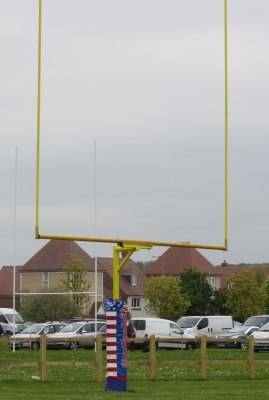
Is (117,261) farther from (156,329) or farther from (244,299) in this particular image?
(244,299)

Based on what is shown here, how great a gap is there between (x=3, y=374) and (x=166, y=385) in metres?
5.02

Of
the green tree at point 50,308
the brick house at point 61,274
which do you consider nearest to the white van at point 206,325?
the green tree at point 50,308

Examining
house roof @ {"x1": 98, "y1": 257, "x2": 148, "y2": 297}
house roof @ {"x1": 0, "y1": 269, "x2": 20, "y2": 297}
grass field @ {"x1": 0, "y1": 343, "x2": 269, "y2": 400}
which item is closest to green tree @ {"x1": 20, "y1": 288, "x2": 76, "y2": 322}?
house roof @ {"x1": 98, "y1": 257, "x2": 148, "y2": 297}

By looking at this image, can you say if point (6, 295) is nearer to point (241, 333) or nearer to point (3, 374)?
point (241, 333)

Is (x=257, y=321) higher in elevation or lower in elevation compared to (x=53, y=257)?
lower

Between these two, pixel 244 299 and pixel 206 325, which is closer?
pixel 206 325

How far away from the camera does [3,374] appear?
26016mm

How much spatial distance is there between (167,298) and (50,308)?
10.2m

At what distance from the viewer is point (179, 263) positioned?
106812 mm

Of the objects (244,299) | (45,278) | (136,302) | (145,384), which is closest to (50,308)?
(244,299)

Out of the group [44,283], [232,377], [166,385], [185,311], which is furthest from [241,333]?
[44,283]

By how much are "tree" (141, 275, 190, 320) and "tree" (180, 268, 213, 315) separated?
5.69ft

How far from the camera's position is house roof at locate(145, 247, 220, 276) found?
348ft

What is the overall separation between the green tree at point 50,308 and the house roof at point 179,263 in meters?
28.7
